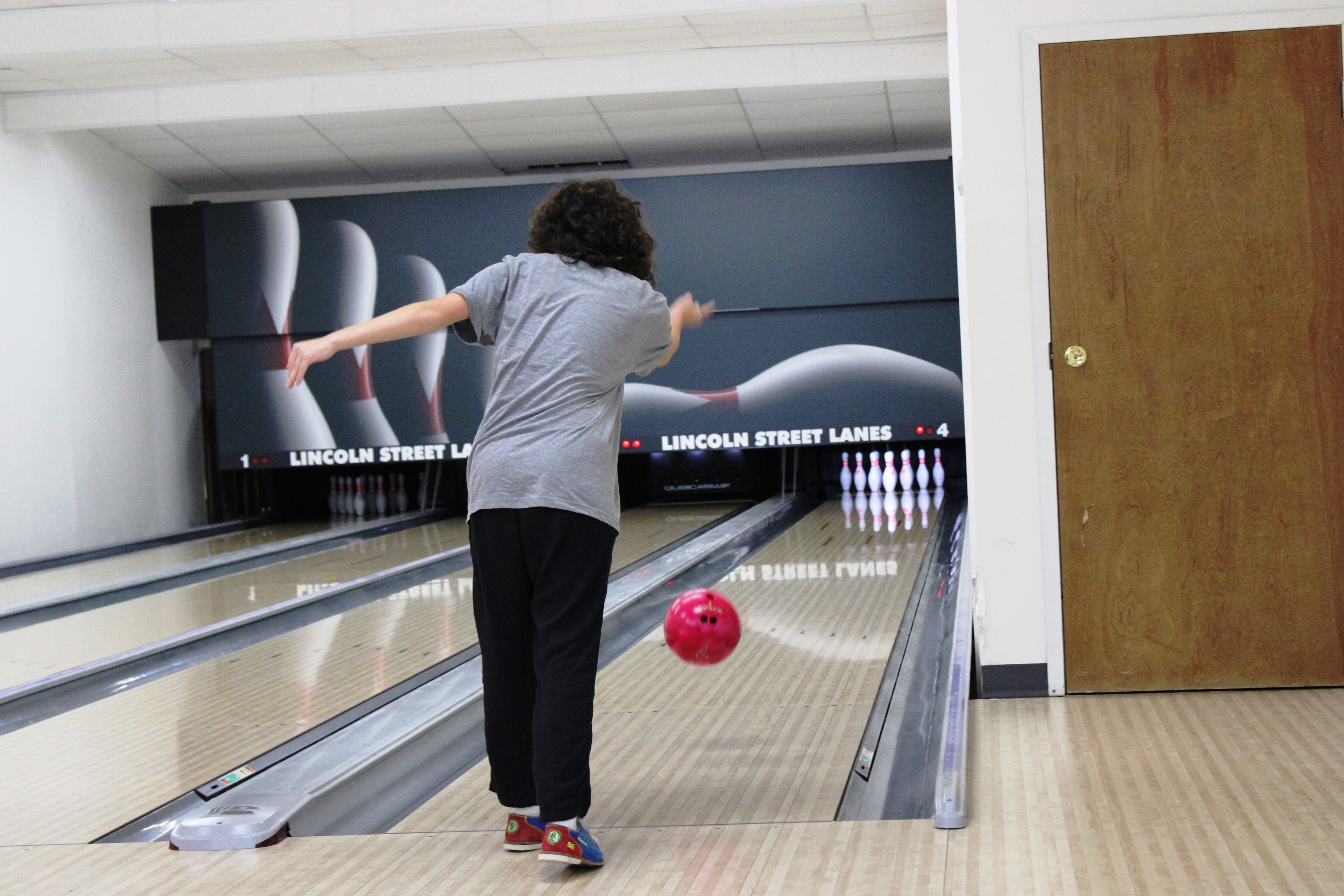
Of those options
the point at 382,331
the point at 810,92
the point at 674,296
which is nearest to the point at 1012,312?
the point at 382,331

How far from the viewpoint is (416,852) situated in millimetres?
1883

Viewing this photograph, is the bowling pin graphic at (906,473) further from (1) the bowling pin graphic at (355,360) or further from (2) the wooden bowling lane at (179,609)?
(1) the bowling pin graphic at (355,360)

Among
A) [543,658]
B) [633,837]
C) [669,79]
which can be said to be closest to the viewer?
[543,658]

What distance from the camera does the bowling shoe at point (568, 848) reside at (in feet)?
5.69

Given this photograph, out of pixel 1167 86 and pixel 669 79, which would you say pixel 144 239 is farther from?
pixel 1167 86

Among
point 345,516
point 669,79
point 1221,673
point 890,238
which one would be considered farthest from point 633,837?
point 345,516

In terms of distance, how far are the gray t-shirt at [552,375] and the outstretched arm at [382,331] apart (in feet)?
0.22

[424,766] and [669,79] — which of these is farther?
[669,79]

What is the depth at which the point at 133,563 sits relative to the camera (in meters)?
5.93

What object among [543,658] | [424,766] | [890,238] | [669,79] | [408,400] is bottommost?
[424,766]

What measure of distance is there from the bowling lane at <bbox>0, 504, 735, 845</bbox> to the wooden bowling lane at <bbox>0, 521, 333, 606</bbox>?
1.61 metres

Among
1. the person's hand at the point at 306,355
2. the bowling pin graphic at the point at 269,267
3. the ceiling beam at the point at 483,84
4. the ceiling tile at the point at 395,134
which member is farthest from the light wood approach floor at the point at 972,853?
the bowling pin graphic at the point at 269,267

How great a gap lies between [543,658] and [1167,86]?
1817mm

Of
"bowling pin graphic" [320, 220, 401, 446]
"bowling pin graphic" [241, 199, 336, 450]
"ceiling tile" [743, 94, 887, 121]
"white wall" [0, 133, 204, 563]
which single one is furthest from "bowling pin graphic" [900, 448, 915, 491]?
"white wall" [0, 133, 204, 563]
